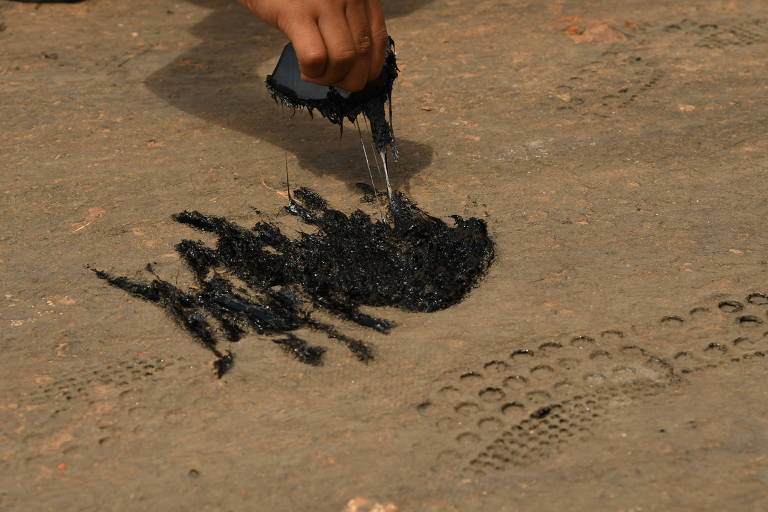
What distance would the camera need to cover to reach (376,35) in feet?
9.89

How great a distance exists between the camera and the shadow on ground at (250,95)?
3.79 m

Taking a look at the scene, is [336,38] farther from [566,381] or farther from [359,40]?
[566,381]

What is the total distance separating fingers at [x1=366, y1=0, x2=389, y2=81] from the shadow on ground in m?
0.65

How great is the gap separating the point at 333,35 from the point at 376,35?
0.16 metres

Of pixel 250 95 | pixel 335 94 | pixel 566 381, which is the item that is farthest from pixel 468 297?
pixel 250 95

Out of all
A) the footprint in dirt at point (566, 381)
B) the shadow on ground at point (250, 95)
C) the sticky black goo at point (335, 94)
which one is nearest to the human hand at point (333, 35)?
the sticky black goo at point (335, 94)

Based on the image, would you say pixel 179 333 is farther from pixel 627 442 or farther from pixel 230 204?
pixel 627 442

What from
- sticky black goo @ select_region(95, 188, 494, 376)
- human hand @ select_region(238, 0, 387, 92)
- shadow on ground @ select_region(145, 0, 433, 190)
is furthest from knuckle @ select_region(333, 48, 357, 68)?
shadow on ground @ select_region(145, 0, 433, 190)

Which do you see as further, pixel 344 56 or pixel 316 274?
pixel 316 274

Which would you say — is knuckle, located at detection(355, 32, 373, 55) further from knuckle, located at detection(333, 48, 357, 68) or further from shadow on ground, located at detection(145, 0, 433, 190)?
shadow on ground, located at detection(145, 0, 433, 190)

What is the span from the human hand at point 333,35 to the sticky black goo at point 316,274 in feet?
1.82

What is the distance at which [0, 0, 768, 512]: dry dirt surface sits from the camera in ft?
7.61

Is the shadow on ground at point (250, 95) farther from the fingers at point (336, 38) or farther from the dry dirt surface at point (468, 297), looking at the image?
the fingers at point (336, 38)

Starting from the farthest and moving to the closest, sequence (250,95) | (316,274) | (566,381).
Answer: (250,95) < (316,274) < (566,381)
